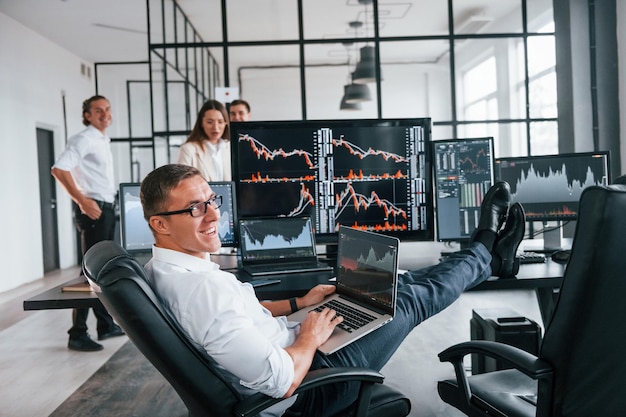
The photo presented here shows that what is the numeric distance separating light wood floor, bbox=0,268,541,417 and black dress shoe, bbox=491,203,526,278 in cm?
85

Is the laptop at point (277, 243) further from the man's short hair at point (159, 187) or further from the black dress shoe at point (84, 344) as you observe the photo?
the black dress shoe at point (84, 344)

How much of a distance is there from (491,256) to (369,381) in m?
0.97

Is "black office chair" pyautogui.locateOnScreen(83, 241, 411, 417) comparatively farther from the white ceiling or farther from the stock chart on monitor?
the white ceiling

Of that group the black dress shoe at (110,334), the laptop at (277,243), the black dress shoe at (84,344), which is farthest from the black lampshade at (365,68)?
the laptop at (277,243)

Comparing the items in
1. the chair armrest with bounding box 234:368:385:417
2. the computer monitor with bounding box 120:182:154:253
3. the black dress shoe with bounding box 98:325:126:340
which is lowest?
the black dress shoe with bounding box 98:325:126:340

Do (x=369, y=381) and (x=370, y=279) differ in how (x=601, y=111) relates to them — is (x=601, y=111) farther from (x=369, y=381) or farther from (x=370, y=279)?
(x=369, y=381)

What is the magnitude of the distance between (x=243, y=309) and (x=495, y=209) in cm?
126

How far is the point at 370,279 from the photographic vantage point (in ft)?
5.94

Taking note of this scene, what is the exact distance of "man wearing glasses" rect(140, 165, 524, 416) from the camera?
52.9 inches

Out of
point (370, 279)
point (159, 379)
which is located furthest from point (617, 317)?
point (159, 379)

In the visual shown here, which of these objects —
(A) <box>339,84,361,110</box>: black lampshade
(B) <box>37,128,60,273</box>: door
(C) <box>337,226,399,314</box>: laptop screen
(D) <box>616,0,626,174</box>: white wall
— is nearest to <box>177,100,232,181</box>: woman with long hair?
(C) <box>337,226,399,314</box>: laptop screen

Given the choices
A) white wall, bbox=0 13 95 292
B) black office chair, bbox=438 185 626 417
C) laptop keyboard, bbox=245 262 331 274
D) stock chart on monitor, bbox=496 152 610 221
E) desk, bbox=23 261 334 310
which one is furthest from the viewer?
white wall, bbox=0 13 95 292

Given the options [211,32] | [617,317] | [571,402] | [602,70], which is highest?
[211,32]

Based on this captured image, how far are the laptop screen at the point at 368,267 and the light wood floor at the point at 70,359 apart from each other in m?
1.04
